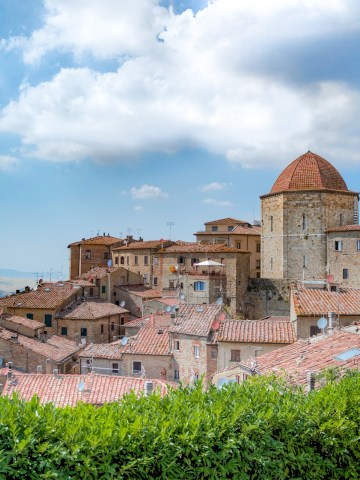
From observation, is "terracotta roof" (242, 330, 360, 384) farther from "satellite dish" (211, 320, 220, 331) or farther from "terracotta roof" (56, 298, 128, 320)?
"terracotta roof" (56, 298, 128, 320)

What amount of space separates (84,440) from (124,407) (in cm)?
129

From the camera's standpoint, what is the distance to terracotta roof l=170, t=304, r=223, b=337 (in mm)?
33094

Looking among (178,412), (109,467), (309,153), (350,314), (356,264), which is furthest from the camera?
(309,153)

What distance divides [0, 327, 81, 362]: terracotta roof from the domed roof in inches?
1008

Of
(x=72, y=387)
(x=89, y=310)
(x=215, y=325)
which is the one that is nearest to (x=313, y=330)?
(x=215, y=325)

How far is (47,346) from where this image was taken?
39250mm

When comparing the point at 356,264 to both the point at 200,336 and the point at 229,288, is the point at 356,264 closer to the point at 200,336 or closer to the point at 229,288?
the point at 229,288

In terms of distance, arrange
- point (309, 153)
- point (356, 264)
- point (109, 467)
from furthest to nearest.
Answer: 1. point (309, 153)
2. point (356, 264)
3. point (109, 467)

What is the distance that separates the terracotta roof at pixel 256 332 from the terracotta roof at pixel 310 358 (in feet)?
16.5

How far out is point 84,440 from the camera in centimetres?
748

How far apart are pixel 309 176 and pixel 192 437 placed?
49.2 m

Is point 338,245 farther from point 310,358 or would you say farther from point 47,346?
point 310,358

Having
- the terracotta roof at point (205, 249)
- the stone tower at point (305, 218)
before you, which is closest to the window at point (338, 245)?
the stone tower at point (305, 218)

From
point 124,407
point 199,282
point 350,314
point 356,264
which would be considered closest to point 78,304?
point 199,282
